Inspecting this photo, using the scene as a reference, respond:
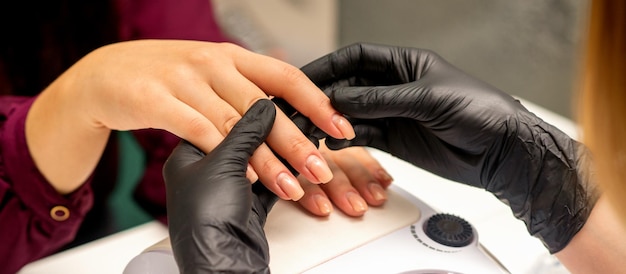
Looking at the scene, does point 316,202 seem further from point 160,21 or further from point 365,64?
point 160,21

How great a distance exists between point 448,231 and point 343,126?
141mm

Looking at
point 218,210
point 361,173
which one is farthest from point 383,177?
point 218,210

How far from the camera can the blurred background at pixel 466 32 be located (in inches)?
45.4

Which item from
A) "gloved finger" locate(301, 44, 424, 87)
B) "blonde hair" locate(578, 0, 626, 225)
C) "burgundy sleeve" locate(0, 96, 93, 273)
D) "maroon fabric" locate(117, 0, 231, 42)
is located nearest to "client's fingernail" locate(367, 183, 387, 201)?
"gloved finger" locate(301, 44, 424, 87)

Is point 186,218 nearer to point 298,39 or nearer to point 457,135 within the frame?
point 457,135

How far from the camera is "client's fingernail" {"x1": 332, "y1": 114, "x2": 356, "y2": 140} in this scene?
0.51 m

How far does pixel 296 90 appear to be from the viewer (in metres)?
0.52

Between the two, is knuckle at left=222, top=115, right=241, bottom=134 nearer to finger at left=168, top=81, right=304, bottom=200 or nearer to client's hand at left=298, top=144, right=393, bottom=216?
finger at left=168, top=81, right=304, bottom=200

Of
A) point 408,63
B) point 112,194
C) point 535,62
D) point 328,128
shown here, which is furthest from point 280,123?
point 535,62

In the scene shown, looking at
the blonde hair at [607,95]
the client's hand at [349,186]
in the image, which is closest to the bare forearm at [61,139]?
the client's hand at [349,186]

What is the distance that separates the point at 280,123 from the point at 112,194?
572 mm

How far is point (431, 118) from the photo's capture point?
20.6 inches

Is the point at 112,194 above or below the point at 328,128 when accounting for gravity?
below

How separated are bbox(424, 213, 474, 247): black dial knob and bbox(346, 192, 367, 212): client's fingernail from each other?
2.5 inches
